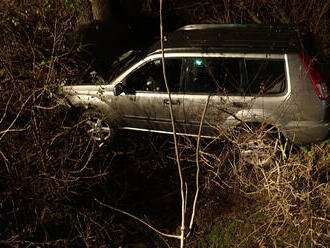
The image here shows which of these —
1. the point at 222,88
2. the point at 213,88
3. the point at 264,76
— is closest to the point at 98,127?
the point at 213,88

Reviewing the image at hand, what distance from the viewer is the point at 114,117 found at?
5836 mm

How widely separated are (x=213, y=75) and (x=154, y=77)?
37.6 inches

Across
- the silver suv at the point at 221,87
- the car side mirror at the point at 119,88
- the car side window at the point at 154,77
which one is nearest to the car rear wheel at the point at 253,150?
the silver suv at the point at 221,87

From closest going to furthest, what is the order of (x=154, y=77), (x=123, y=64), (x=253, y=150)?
1. (x=253, y=150)
2. (x=154, y=77)
3. (x=123, y=64)

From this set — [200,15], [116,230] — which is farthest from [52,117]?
[200,15]

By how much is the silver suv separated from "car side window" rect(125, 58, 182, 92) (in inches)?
0.6

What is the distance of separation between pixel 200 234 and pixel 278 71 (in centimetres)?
244

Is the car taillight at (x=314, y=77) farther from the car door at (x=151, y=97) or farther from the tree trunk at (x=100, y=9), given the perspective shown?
the tree trunk at (x=100, y=9)

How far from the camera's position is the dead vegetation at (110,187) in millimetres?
3752

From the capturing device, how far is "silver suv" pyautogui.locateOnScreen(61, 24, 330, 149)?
475 cm

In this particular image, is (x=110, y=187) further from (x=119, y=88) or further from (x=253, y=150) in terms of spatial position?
(x=253, y=150)

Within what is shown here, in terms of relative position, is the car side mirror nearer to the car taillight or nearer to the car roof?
the car roof

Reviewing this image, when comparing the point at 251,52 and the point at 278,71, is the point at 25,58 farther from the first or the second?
the point at 278,71

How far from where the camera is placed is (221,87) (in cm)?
491
